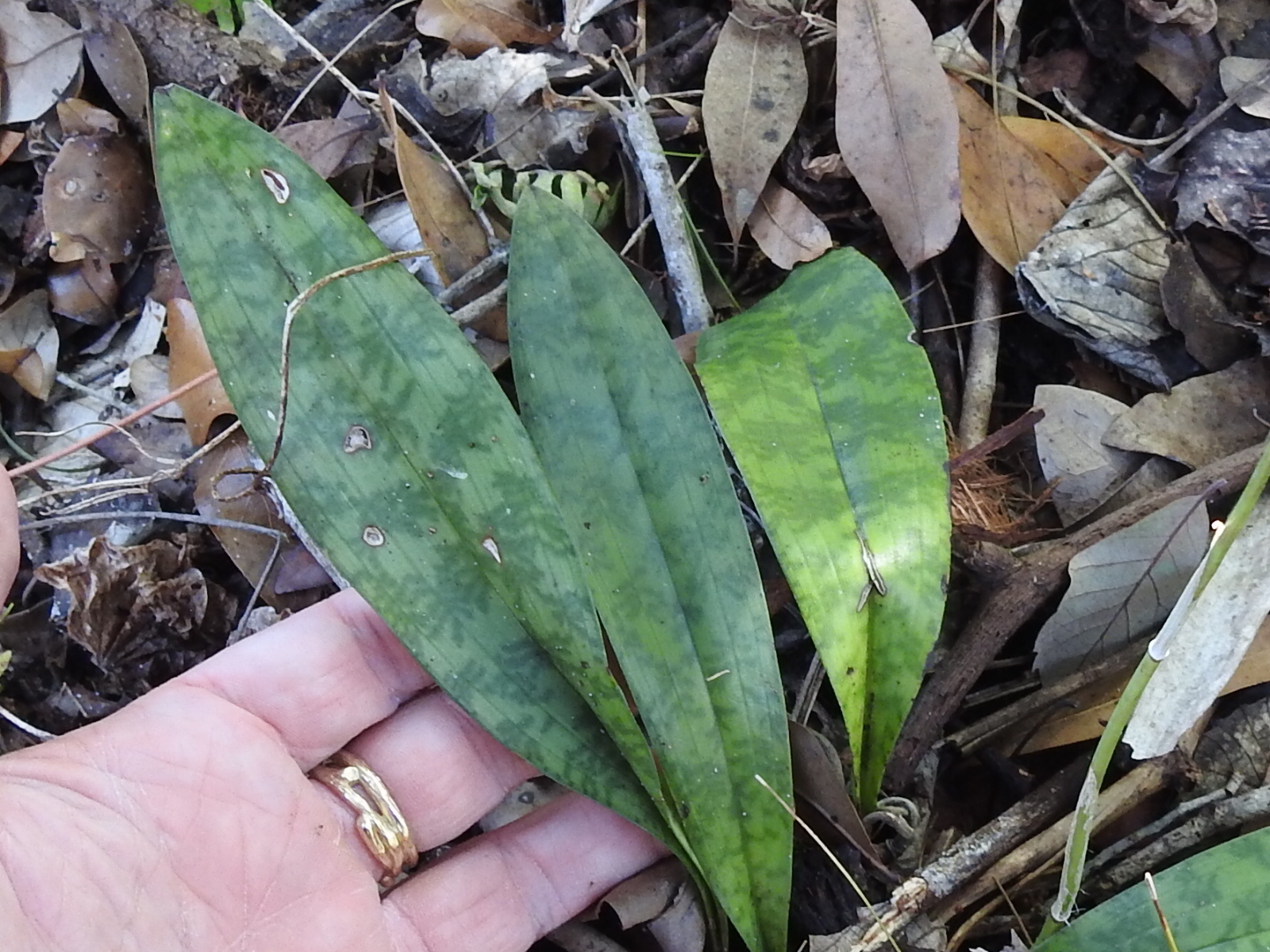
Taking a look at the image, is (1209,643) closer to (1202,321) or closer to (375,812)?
(1202,321)

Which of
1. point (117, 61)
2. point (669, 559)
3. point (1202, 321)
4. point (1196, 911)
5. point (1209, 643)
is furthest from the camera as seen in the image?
point (117, 61)

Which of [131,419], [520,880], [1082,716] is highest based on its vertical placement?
[131,419]

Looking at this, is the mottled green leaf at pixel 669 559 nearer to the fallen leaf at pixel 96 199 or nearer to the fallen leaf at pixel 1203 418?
the fallen leaf at pixel 1203 418

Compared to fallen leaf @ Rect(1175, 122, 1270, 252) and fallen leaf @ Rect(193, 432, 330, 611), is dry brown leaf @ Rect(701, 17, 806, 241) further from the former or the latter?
fallen leaf @ Rect(193, 432, 330, 611)

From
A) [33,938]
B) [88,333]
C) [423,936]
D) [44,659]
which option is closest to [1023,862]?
[423,936]

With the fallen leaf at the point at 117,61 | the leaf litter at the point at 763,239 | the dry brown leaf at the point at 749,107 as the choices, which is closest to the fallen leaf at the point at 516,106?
the leaf litter at the point at 763,239

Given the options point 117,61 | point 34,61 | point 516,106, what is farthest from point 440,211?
point 34,61
